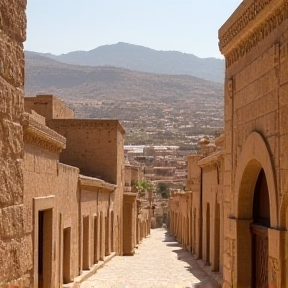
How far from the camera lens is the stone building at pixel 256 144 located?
6.66 meters

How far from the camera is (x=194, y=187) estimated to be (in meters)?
22.9

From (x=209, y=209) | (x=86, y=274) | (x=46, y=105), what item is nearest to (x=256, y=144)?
(x=86, y=274)

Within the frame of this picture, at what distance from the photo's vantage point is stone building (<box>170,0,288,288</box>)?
666 cm

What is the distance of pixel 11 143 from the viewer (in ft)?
12.6

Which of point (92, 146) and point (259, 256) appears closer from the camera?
point (259, 256)

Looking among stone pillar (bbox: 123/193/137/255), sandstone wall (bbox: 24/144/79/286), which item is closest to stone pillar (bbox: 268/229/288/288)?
sandstone wall (bbox: 24/144/79/286)

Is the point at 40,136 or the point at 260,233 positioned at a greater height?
the point at 40,136

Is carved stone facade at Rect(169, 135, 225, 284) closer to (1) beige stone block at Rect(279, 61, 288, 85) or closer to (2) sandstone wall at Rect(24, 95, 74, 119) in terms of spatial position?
(2) sandstone wall at Rect(24, 95, 74, 119)

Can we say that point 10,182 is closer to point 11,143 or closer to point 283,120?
point 11,143

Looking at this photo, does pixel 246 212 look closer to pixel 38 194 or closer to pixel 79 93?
pixel 38 194

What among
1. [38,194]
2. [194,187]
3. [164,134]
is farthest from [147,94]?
[38,194]

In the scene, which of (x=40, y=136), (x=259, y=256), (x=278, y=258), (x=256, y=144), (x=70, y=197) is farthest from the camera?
(x=70, y=197)

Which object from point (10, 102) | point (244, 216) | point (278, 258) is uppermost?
point (10, 102)

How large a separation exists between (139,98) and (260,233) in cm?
15688
